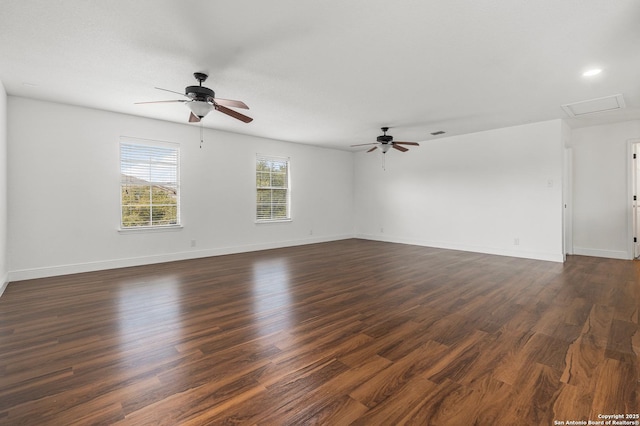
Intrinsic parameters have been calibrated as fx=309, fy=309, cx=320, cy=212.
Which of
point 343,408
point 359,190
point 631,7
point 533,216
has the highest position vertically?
point 631,7

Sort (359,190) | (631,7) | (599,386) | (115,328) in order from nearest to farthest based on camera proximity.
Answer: (599,386)
(631,7)
(115,328)
(359,190)

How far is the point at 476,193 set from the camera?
22.1ft

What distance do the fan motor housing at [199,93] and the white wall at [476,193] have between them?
5.68m

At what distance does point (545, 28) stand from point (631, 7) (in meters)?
0.52

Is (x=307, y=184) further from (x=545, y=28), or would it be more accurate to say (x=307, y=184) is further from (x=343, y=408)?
(x=343, y=408)

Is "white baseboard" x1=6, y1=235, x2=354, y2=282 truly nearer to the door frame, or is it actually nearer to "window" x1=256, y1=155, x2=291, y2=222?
"window" x1=256, y1=155, x2=291, y2=222

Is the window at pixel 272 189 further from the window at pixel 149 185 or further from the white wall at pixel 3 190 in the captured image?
the white wall at pixel 3 190

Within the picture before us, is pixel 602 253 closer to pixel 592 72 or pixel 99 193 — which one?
pixel 592 72

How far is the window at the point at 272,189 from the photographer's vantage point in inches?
283

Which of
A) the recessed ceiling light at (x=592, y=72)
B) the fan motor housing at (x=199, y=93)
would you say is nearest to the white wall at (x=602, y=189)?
the recessed ceiling light at (x=592, y=72)

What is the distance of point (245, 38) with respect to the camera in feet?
9.12

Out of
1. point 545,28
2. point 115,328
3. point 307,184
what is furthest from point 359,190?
point 115,328

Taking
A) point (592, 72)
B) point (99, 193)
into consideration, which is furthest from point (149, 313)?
point (592, 72)

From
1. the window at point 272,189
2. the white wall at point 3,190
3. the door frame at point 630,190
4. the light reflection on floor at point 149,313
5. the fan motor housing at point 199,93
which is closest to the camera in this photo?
the light reflection on floor at point 149,313
